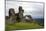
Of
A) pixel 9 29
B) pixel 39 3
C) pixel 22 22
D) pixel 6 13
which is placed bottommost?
pixel 9 29

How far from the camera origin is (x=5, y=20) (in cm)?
132

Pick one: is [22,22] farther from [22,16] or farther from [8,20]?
[8,20]

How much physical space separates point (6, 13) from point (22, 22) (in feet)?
0.92

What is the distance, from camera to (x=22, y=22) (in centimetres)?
137

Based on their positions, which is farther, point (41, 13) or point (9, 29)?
point (41, 13)

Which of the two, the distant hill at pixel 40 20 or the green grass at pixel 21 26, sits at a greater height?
the distant hill at pixel 40 20

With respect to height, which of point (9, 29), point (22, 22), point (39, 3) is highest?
point (39, 3)

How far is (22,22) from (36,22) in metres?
0.23

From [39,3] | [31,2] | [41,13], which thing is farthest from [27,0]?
[41,13]

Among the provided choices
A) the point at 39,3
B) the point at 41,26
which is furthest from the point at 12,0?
the point at 41,26

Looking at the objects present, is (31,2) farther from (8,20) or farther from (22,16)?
(8,20)

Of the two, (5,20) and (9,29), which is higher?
(5,20)

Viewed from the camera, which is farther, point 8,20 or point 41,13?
point 41,13

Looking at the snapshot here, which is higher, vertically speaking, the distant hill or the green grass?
the distant hill
